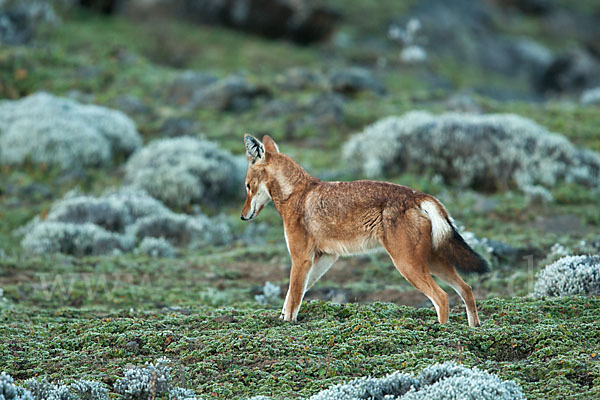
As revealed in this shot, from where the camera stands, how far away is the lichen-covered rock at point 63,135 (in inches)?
694

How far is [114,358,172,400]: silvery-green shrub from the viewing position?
565 centimetres

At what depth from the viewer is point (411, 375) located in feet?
18.2

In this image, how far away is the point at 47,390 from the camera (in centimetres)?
557

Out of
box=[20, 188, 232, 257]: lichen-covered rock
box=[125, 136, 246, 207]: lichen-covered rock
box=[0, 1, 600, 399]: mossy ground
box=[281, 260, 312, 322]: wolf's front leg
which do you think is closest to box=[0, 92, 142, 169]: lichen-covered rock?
box=[0, 1, 600, 399]: mossy ground

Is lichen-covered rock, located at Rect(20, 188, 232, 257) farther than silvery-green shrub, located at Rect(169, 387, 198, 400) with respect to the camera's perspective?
Yes

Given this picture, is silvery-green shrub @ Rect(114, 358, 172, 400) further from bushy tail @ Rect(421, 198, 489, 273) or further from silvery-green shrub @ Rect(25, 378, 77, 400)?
bushy tail @ Rect(421, 198, 489, 273)

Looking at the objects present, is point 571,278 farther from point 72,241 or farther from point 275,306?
point 72,241

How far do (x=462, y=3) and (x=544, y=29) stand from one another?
579 cm

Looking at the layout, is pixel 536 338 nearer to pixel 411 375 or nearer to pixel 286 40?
pixel 411 375

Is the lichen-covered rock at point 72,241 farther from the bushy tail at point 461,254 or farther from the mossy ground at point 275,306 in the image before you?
the bushy tail at point 461,254

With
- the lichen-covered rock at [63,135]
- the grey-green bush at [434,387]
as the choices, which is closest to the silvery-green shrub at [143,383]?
the grey-green bush at [434,387]

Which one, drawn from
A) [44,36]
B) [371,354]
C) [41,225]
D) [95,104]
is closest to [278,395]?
[371,354]

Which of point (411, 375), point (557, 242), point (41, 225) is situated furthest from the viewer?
point (41, 225)

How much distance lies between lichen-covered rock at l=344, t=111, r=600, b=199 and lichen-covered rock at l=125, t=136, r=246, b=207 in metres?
3.10
